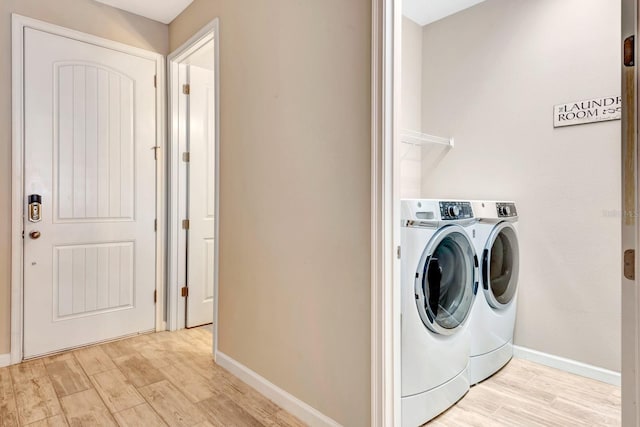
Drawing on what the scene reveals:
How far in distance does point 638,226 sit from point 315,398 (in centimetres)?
144

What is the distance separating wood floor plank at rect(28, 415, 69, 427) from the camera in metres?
1.72

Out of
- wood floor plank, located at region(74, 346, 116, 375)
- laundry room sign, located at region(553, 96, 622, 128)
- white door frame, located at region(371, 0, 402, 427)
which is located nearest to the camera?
white door frame, located at region(371, 0, 402, 427)

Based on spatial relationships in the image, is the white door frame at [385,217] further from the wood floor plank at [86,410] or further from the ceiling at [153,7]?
the ceiling at [153,7]

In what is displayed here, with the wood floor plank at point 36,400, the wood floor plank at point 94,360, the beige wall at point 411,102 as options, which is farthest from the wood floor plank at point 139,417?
the beige wall at point 411,102

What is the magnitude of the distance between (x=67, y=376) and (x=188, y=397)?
2.79 feet

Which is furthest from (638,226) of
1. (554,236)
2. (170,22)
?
(170,22)

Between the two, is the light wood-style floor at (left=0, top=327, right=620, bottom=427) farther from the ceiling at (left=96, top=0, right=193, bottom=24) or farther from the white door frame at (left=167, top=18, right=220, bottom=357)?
the ceiling at (left=96, top=0, right=193, bottom=24)

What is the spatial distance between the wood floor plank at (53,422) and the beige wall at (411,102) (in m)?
2.52

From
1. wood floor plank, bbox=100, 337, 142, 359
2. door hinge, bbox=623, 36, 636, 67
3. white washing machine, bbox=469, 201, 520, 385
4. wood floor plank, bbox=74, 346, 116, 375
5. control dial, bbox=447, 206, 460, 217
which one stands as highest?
door hinge, bbox=623, 36, 636, 67

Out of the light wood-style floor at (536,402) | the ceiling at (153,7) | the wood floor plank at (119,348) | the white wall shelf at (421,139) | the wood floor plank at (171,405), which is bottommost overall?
the light wood-style floor at (536,402)

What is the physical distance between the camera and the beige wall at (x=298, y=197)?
1.55 metres

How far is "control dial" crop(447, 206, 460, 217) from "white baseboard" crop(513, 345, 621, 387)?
1.29 metres

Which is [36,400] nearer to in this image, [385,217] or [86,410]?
[86,410]

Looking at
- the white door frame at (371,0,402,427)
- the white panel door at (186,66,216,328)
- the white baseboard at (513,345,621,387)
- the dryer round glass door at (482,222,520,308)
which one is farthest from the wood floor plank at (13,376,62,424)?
the white baseboard at (513,345,621,387)
